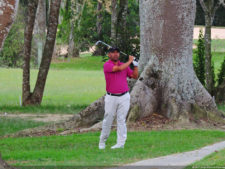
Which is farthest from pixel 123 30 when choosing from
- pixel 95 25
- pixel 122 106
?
pixel 95 25

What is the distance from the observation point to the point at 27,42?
2277 centimetres

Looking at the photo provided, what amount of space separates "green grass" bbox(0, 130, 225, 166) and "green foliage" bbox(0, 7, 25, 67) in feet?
123

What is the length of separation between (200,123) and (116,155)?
217 inches

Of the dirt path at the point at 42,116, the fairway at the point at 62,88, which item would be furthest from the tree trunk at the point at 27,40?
the dirt path at the point at 42,116

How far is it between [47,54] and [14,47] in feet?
96.1

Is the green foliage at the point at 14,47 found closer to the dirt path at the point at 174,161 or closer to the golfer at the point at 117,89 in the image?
the golfer at the point at 117,89

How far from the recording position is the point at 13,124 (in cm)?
1719

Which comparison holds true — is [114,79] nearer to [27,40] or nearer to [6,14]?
[6,14]

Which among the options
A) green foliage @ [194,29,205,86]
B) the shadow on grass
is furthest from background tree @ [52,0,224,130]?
green foliage @ [194,29,205,86]

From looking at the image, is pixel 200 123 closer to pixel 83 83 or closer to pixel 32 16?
pixel 32 16

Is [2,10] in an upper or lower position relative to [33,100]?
upper

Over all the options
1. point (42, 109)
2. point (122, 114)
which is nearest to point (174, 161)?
point (122, 114)

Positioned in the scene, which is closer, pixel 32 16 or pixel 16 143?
pixel 16 143

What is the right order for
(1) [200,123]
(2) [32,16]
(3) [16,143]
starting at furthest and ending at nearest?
(2) [32,16], (1) [200,123], (3) [16,143]
